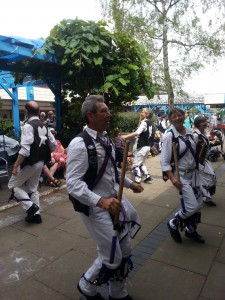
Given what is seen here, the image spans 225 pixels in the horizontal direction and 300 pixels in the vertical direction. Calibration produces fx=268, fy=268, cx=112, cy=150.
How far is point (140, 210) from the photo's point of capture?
4844 millimetres

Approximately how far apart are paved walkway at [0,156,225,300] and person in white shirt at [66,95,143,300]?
1.57 ft

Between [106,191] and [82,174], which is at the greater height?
[82,174]

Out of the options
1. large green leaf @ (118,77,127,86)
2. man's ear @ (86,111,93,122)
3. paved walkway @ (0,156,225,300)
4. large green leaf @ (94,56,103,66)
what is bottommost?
paved walkway @ (0,156,225,300)

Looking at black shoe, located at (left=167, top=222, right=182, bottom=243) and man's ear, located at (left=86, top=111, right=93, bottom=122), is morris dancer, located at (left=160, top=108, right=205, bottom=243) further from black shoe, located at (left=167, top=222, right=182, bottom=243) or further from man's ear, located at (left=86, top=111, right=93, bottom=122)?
man's ear, located at (left=86, top=111, right=93, bottom=122)

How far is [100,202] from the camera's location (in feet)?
6.57

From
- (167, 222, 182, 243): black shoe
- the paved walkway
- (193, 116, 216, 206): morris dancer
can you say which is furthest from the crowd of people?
(193, 116, 216, 206): morris dancer

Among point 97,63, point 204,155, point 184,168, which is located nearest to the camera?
point 184,168

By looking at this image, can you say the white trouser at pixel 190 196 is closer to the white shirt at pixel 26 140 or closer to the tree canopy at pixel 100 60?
the white shirt at pixel 26 140

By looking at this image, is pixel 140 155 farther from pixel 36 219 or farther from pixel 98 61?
pixel 36 219

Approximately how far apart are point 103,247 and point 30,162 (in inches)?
91.9

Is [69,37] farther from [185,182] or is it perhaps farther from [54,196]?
[185,182]

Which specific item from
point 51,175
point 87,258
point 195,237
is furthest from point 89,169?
point 51,175

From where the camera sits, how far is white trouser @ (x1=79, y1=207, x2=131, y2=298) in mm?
2117

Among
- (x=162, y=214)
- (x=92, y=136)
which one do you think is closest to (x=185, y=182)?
(x=162, y=214)
